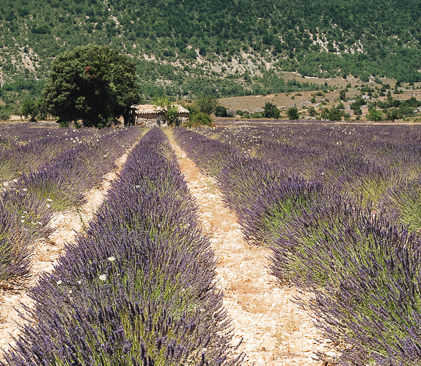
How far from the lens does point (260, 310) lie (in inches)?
101

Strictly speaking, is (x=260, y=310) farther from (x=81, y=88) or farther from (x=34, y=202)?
(x=81, y=88)

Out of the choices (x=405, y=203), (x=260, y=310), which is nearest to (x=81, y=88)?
(x=405, y=203)

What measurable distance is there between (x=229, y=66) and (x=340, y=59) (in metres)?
43.0

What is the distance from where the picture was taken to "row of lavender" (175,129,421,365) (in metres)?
1.78

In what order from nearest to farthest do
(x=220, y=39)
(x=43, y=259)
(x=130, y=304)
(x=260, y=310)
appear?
(x=130, y=304) < (x=260, y=310) < (x=43, y=259) < (x=220, y=39)

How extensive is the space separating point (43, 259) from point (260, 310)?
2303 millimetres

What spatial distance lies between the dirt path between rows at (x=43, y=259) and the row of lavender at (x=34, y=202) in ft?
0.35

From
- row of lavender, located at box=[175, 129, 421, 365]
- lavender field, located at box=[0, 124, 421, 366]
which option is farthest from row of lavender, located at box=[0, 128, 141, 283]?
row of lavender, located at box=[175, 129, 421, 365]

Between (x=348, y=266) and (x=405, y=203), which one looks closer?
(x=348, y=266)

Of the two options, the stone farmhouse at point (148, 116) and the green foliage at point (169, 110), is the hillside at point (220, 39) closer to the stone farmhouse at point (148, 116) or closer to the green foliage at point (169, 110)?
the stone farmhouse at point (148, 116)

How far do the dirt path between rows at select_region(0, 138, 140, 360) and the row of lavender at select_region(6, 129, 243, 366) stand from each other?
0.51 feet

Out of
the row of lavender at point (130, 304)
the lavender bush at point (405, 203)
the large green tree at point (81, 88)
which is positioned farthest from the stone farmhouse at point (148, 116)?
the row of lavender at point (130, 304)

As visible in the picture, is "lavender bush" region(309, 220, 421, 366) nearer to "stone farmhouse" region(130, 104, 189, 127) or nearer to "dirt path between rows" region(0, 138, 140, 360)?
"dirt path between rows" region(0, 138, 140, 360)

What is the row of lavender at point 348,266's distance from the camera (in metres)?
1.78
